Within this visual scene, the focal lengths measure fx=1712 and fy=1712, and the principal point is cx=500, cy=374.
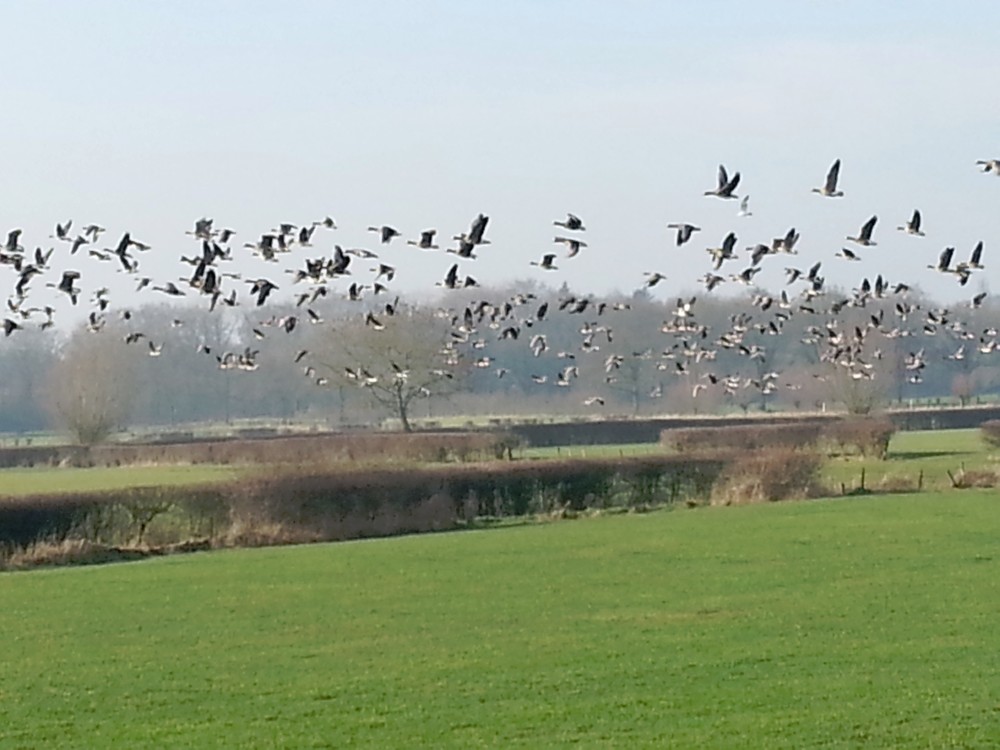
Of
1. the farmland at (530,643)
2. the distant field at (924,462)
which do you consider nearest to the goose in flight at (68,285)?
the farmland at (530,643)

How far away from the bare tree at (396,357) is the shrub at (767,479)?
45645mm

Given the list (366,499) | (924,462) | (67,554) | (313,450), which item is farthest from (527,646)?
(313,450)

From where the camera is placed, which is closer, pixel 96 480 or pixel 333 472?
pixel 333 472

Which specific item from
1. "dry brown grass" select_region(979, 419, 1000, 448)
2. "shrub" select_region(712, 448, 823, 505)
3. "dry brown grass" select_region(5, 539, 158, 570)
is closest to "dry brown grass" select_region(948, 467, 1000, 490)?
"shrub" select_region(712, 448, 823, 505)

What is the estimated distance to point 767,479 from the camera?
160ft

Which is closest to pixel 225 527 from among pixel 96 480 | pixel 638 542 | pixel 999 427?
pixel 638 542

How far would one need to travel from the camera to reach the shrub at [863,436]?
2623 inches

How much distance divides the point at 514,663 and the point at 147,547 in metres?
22.0

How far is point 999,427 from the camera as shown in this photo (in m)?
68.4

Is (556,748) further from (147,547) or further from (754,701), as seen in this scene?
(147,547)

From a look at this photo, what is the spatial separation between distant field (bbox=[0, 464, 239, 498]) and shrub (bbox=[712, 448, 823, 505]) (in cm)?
1511

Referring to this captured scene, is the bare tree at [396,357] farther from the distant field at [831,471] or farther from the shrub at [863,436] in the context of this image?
the shrub at [863,436]

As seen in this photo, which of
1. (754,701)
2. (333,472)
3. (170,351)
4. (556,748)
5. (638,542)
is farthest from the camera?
(170,351)

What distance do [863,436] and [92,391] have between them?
4276cm
